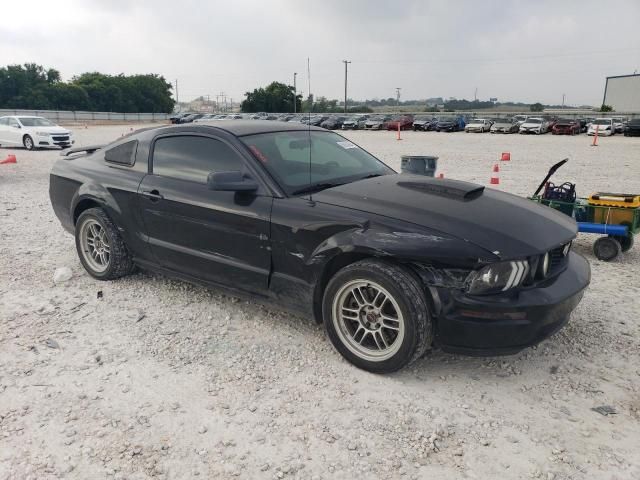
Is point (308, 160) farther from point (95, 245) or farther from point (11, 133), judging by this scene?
point (11, 133)

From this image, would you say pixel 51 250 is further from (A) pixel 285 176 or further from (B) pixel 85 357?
(A) pixel 285 176

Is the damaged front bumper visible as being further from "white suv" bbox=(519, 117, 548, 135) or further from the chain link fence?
the chain link fence

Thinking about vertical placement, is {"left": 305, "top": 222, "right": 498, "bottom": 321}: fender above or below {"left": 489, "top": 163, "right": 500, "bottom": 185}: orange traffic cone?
above

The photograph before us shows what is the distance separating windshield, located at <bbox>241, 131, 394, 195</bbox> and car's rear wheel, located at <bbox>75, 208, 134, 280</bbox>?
1725 millimetres

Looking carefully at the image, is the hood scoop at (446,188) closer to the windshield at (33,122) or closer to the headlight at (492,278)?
the headlight at (492,278)

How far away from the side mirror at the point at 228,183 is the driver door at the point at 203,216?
104mm

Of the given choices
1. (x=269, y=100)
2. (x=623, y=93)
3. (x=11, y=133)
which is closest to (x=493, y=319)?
(x=11, y=133)

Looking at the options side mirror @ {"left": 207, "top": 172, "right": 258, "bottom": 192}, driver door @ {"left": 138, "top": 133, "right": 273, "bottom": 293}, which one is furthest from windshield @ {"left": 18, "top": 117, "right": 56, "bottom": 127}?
side mirror @ {"left": 207, "top": 172, "right": 258, "bottom": 192}

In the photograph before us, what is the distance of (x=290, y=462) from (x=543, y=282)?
185 centimetres

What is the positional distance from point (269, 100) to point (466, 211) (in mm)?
82218

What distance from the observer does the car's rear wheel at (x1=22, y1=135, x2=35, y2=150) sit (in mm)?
18830

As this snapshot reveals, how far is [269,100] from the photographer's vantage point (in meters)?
81.7

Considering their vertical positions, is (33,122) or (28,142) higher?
(33,122)

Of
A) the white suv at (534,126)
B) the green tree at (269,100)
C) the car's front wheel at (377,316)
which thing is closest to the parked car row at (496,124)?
the white suv at (534,126)
